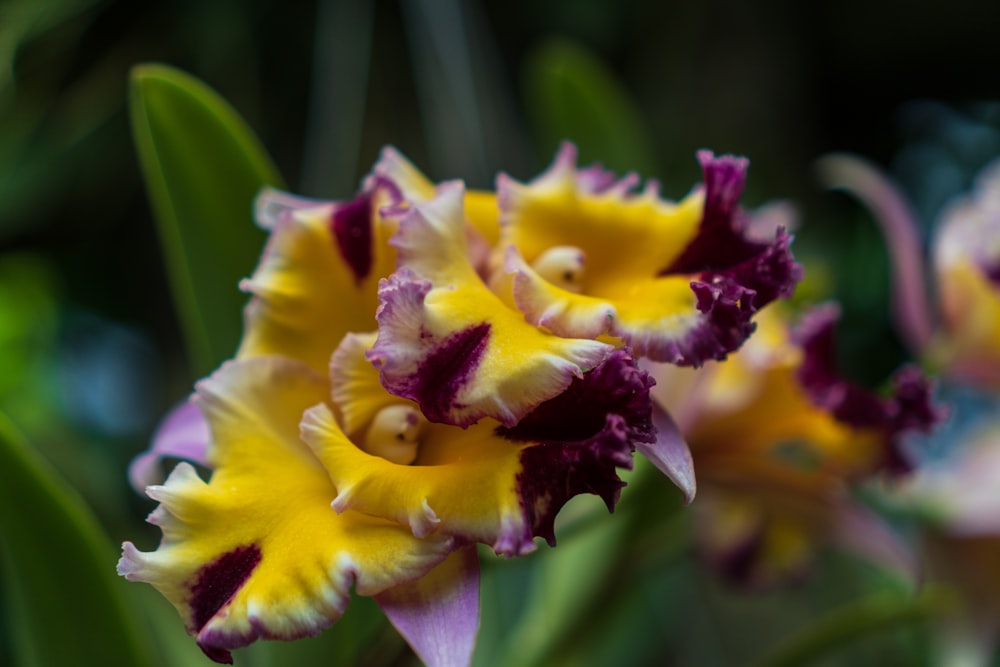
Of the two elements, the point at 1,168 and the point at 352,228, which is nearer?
the point at 352,228

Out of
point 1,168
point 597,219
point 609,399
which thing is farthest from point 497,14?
point 609,399

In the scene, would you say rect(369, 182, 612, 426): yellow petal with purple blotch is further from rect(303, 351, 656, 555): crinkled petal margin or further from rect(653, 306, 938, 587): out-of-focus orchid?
rect(653, 306, 938, 587): out-of-focus orchid

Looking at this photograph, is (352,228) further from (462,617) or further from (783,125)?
(783,125)

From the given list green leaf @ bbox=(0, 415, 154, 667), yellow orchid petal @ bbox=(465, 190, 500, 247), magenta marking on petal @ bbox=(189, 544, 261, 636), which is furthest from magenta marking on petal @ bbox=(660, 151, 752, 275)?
green leaf @ bbox=(0, 415, 154, 667)

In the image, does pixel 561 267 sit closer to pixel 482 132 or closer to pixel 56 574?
pixel 56 574

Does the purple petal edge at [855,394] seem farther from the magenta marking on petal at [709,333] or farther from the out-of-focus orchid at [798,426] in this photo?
the magenta marking on petal at [709,333]

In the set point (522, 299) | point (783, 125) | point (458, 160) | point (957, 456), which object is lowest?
point (957, 456)
